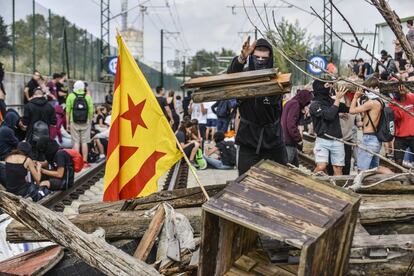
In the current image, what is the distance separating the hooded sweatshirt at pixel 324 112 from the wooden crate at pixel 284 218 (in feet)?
18.6

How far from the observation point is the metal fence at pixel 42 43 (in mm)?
21500

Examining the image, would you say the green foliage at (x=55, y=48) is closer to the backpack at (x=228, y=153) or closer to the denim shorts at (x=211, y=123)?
the denim shorts at (x=211, y=123)

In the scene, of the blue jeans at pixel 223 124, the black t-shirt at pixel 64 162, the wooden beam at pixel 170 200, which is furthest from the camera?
the blue jeans at pixel 223 124

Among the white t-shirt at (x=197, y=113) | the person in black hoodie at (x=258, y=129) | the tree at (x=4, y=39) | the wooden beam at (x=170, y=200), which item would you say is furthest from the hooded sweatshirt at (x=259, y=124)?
the tree at (x=4, y=39)

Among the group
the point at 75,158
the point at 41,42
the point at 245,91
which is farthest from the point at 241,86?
the point at 41,42

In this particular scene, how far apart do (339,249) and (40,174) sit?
25.5ft

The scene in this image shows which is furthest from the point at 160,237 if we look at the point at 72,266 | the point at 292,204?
the point at 292,204

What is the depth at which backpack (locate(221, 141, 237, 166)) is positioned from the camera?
1593 cm

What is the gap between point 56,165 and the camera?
1075 centimetres

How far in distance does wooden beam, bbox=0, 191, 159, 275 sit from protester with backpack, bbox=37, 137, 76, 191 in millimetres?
6811

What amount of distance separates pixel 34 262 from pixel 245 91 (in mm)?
1772

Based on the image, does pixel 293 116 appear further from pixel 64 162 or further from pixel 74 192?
pixel 74 192

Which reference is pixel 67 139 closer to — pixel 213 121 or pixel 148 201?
pixel 213 121

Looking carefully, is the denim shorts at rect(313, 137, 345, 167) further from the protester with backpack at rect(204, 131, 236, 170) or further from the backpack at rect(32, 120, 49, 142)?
the protester with backpack at rect(204, 131, 236, 170)
